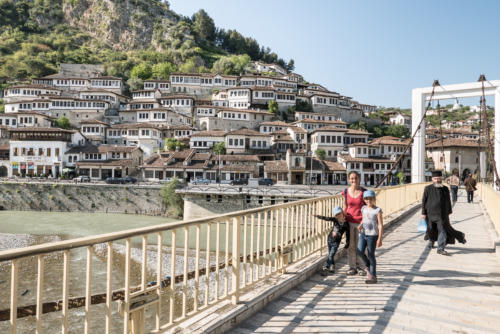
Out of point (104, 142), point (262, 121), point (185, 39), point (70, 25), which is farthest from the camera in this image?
point (70, 25)

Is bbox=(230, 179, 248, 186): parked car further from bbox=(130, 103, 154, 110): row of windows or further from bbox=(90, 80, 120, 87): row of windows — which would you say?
bbox=(90, 80, 120, 87): row of windows

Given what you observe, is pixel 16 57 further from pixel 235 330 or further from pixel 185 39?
pixel 235 330

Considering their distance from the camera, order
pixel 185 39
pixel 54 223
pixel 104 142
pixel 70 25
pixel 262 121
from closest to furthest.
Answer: pixel 54 223 < pixel 104 142 < pixel 262 121 < pixel 185 39 < pixel 70 25

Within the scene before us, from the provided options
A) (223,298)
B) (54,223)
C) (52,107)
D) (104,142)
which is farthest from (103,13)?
(223,298)

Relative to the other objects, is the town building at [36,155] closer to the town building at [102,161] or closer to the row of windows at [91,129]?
the town building at [102,161]

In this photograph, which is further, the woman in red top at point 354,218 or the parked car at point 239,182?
the parked car at point 239,182

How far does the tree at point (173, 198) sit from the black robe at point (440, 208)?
101 feet

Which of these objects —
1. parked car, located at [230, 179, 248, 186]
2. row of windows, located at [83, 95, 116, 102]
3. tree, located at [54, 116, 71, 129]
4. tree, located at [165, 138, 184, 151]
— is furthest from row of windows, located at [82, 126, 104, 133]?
parked car, located at [230, 179, 248, 186]

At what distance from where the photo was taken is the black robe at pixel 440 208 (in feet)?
22.0

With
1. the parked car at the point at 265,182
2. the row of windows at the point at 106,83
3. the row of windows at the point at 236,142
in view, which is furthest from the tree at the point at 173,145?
the row of windows at the point at 106,83

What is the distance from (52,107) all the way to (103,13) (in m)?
83.1

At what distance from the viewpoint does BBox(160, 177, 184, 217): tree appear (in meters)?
35.2

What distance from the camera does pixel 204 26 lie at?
137m

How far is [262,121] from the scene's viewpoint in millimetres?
63375
